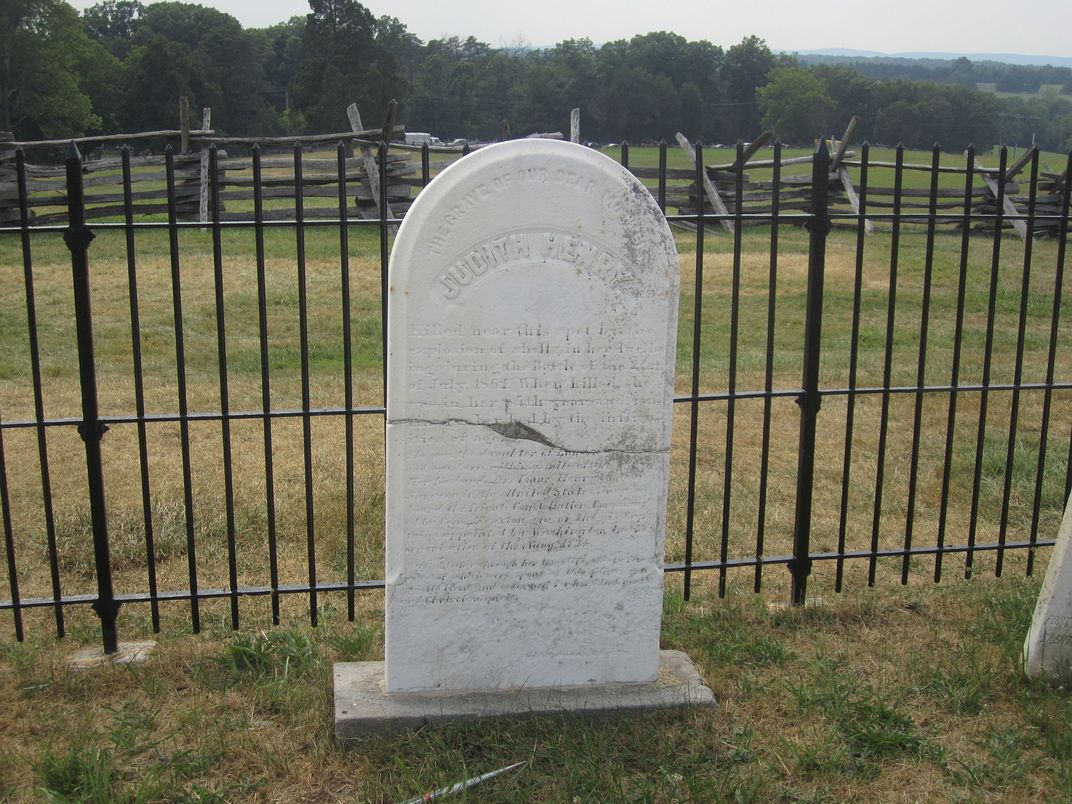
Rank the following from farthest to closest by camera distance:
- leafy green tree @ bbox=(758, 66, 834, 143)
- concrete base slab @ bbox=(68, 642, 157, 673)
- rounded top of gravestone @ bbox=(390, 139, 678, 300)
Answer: leafy green tree @ bbox=(758, 66, 834, 143) < concrete base slab @ bbox=(68, 642, 157, 673) < rounded top of gravestone @ bbox=(390, 139, 678, 300)

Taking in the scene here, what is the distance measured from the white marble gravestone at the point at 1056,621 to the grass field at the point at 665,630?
126mm

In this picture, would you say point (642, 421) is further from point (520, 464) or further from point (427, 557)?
point (427, 557)

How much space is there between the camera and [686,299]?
12.5m

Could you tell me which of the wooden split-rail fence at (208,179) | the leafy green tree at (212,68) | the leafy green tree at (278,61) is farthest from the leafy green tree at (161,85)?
the wooden split-rail fence at (208,179)

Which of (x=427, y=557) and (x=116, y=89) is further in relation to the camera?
(x=116, y=89)

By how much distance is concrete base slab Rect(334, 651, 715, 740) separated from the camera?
3.64 metres

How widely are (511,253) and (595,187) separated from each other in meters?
0.35

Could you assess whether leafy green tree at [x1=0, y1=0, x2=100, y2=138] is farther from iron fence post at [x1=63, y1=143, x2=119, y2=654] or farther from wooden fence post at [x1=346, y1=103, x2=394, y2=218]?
iron fence post at [x1=63, y1=143, x2=119, y2=654]

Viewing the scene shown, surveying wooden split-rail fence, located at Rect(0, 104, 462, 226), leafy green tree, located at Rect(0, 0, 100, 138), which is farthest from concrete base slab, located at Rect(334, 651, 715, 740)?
leafy green tree, located at Rect(0, 0, 100, 138)

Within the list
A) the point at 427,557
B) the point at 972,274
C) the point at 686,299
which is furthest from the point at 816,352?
the point at 972,274

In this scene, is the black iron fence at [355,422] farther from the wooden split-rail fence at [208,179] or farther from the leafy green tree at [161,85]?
the leafy green tree at [161,85]

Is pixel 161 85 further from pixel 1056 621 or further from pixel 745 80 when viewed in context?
pixel 1056 621

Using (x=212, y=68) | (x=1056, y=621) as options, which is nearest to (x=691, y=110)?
(x=212, y=68)

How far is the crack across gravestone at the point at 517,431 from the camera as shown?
11.7 ft
